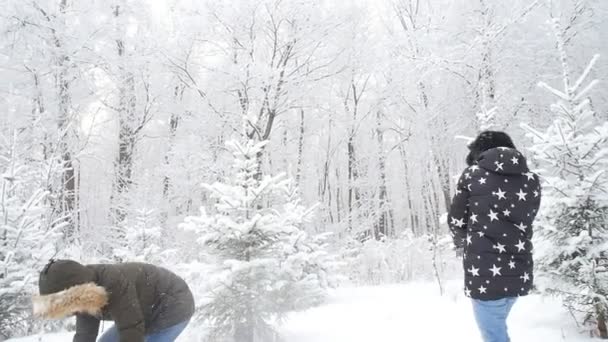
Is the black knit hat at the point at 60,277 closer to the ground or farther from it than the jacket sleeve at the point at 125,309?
farther from it

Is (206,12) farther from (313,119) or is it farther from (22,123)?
(313,119)

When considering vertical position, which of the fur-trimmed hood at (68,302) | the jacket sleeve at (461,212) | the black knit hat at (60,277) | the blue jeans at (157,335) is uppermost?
the jacket sleeve at (461,212)

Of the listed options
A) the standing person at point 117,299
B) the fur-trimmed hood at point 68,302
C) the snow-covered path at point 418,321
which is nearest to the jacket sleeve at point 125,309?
the standing person at point 117,299

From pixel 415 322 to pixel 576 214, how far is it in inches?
89.7

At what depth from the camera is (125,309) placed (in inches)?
92.6

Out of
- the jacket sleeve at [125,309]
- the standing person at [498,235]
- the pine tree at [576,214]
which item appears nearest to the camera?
the jacket sleeve at [125,309]

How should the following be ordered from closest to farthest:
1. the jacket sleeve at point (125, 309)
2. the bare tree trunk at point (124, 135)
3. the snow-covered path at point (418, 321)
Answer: the jacket sleeve at point (125, 309)
the snow-covered path at point (418, 321)
the bare tree trunk at point (124, 135)

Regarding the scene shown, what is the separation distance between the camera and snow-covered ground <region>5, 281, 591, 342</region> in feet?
14.7

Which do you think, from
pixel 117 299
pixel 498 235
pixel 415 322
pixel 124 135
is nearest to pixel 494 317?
pixel 498 235

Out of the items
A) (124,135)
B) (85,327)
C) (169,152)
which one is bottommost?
(85,327)

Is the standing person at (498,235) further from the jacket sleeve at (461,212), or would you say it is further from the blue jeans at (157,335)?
the blue jeans at (157,335)

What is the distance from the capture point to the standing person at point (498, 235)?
8.53 ft

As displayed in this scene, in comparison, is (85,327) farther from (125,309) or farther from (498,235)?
(498,235)

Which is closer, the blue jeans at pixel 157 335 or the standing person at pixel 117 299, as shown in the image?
the standing person at pixel 117 299
